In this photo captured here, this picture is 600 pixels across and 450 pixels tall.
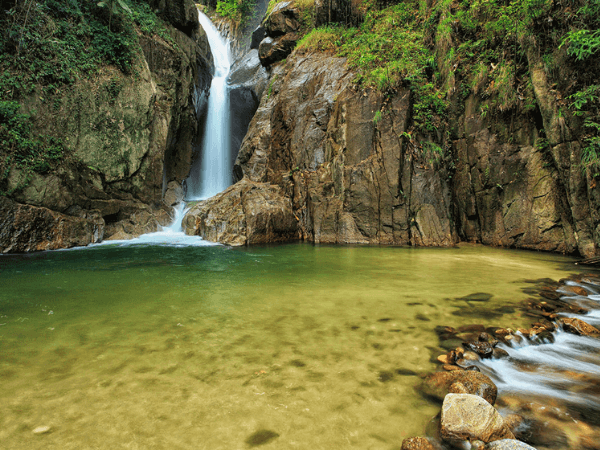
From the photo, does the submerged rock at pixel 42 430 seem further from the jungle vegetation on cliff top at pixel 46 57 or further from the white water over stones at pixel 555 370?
the jungle vegetation on cliff top at pixel 46 57

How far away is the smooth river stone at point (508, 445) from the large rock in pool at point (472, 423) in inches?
3.7

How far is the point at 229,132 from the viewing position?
69.6 feet

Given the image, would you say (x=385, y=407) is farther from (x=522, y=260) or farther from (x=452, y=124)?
(x=452, y=124)

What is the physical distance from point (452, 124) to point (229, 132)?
1575cm

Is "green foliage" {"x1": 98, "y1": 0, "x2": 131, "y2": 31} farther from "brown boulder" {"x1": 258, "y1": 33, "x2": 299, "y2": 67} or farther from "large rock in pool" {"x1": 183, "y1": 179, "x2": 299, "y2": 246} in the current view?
"large rock in pool" {"x1": 183, "y1": 179, "x2": 299, "y2": 246}

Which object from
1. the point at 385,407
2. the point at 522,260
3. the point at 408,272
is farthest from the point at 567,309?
the point at 522,260

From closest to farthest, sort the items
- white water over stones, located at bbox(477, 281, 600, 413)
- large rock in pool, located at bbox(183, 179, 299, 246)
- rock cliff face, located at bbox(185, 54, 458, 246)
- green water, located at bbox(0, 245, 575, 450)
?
green water, located at bbox(0, 245, 575, 450) < white water over stones, located at bbox(477, 281, 600, 413) < rock cliff face, located at bbox(185, 54, 458, 246) < large rock in pool, located at bbox(183, 179, 299, 246)

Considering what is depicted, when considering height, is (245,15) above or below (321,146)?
above

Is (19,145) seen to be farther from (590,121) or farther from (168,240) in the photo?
(590,121)

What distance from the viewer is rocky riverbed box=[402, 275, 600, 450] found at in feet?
4.97

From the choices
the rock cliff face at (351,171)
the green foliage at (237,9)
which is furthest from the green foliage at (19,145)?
the green foliage at (237,9)

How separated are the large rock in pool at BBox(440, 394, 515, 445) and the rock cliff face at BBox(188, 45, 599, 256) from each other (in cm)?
776

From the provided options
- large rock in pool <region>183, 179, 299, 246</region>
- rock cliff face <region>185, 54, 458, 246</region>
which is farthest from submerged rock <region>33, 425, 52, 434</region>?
rock cliff face <region>185, 54, 458, 246</region>

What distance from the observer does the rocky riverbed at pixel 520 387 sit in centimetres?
151
